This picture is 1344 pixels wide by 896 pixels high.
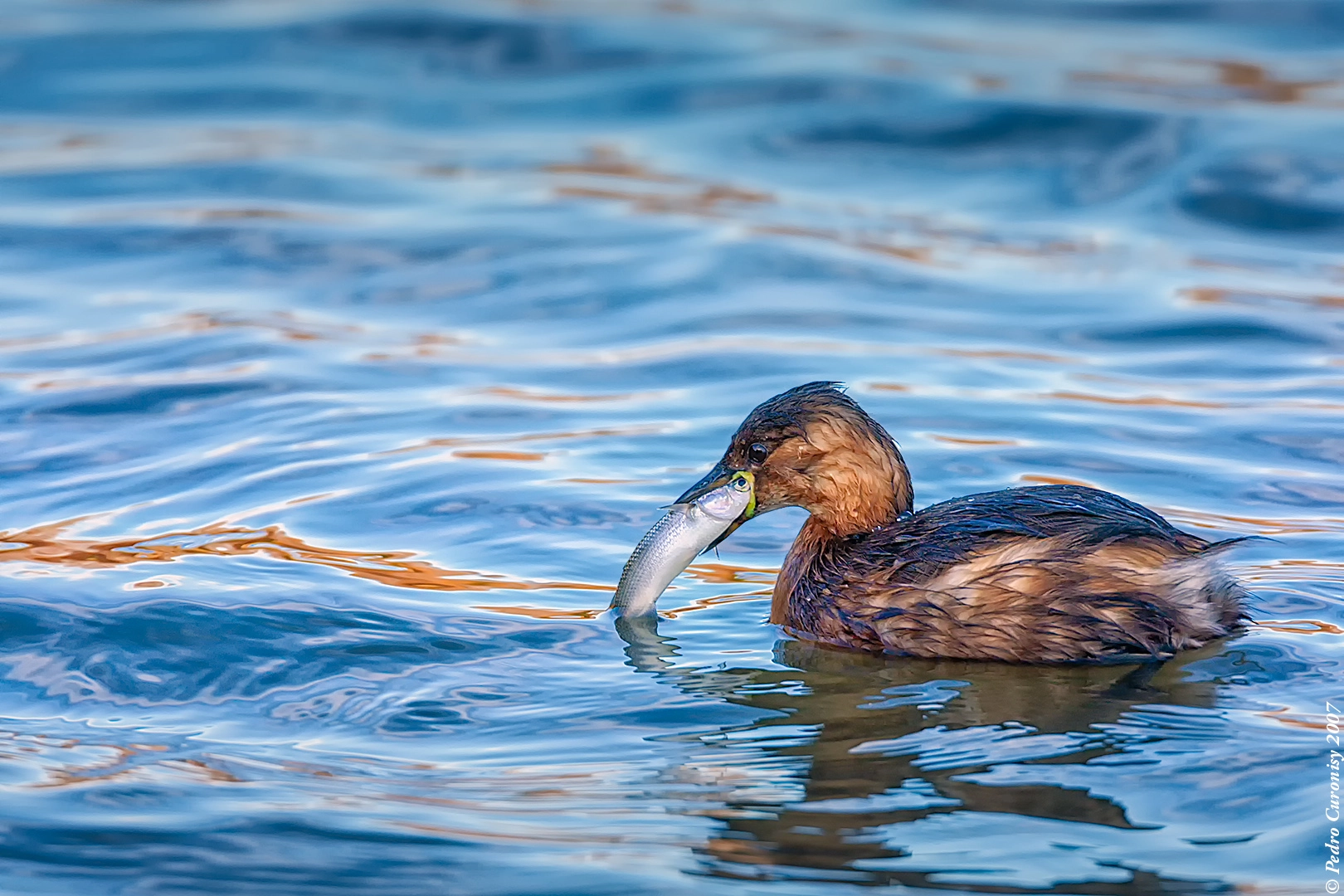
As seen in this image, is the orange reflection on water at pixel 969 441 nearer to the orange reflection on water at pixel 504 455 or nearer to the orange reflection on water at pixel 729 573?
the orange reflection on water at pixel 729 573

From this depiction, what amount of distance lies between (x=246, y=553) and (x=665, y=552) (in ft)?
5.76

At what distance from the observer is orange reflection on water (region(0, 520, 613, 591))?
21.7 feet

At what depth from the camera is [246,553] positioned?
6863 millimetres

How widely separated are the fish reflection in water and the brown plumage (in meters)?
0.09

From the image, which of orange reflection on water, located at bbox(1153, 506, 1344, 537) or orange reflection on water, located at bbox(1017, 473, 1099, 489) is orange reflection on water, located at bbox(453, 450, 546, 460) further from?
orange reflection on water, located at bbox(1153, 506, 1344, 537)

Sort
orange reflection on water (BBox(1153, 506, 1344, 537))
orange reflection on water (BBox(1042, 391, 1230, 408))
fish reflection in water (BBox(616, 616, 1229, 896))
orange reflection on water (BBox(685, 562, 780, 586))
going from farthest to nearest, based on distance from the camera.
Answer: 1. orange reflection on water (BBox(1042, 391, 1230, 408))
2. orange reflection on water (BBox(1153, 506, 1344, 537))
3. orange reflection on water (BBox(685, 562, 780, 586))
4. fish reflection in water (BBox(616, 616, 1229, 896))

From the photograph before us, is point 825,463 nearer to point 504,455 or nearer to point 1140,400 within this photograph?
point 504,455

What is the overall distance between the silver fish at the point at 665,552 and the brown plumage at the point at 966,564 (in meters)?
0.24

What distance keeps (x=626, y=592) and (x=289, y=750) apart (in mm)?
1359

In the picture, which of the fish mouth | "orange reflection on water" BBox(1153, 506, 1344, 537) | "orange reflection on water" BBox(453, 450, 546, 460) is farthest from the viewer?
"orange reflection on water" BBox(453, 450, 546, 460)

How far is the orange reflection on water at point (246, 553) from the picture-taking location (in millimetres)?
6621

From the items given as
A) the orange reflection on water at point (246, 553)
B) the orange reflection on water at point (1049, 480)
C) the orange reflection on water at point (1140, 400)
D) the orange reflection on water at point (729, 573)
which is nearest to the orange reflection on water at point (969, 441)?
the orange reflection on water at point (1049, 480)

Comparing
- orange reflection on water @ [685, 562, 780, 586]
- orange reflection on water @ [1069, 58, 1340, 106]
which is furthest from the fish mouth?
orange reflection on water @ [1069, 58, 1340, 106]

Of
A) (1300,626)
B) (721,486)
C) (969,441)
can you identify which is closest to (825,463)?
(721,486)
